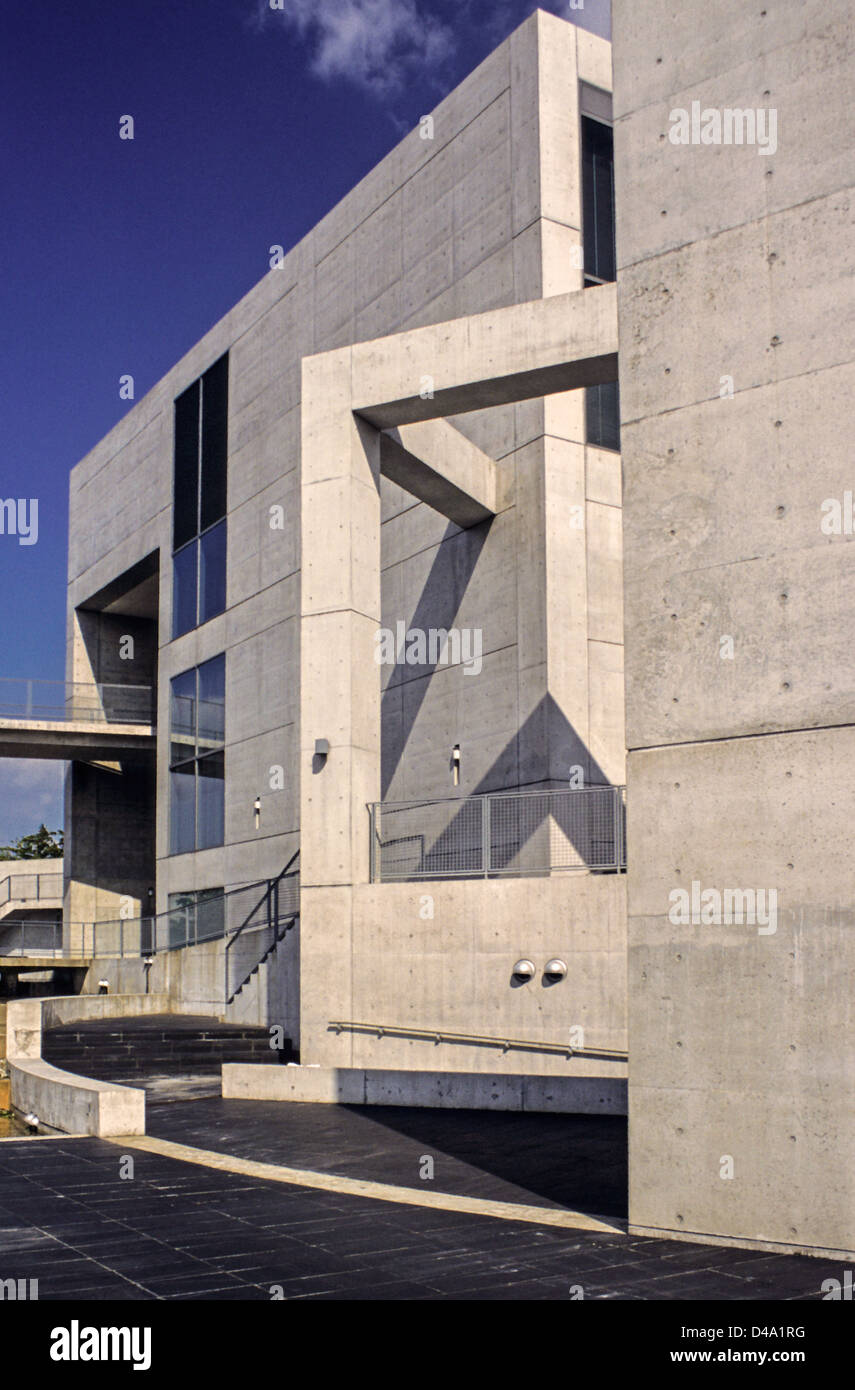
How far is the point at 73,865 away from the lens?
37.8m

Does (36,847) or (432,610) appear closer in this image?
(432,610)

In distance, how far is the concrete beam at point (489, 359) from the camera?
1666 centimetres

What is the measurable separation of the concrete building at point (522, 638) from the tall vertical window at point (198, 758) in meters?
0.15

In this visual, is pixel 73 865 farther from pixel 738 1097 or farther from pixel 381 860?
pixel 738 1097

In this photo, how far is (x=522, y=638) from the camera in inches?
789

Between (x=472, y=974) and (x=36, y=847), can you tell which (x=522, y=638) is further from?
(x=36, y=847)

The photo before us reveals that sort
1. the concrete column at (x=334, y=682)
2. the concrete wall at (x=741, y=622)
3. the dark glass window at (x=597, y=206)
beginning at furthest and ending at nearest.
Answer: the dark glass window at (x=597, y=206)
the concrete column at (x=334, y=682)
the concrete wall at (x=741, y=622)

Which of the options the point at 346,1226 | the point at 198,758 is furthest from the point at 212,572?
the point at 346,1226

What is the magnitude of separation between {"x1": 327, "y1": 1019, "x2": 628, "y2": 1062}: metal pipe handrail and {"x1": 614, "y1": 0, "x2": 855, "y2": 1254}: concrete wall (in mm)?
7181

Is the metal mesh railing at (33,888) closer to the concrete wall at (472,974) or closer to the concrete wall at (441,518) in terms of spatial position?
the concrete wall at (441,518)

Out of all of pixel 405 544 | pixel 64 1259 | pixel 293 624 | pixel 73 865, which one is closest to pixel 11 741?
pixel 73 865

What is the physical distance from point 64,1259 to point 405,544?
1758cm

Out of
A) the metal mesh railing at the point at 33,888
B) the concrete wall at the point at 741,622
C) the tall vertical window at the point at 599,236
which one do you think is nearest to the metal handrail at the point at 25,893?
the metal mesh railing at the point at 33,888

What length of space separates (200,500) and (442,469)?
538 inches
